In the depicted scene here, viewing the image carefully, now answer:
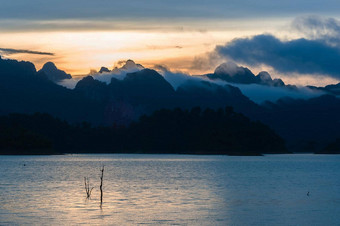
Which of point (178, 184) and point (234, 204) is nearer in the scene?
point (234, 204)

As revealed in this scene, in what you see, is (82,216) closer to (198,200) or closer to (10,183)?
(198,200)

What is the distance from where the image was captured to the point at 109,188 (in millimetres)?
86875

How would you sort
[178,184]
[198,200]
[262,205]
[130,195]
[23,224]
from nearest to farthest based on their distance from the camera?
Answer: [23,224], [262,205], [198,200], [130,195], [178,184]

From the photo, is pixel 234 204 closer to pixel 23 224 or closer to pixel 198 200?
pixel 198 200

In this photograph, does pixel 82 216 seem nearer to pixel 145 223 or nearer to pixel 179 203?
pixel 145 223

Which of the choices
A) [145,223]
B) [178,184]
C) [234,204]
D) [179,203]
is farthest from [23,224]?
[178,184]

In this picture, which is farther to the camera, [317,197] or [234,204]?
[317,197]

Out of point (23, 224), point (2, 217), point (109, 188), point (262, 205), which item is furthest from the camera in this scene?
point (109, 188)

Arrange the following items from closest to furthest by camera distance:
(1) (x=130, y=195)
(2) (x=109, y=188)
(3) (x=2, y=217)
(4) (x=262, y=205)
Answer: (3) (x=2, y=217) → (4) (x=262, y=205) → (1) (x=130, y=195) → (2) (x=109, y=188)

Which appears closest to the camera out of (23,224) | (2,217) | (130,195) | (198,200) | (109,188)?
(23,224)

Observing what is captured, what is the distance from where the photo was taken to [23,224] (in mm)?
49688

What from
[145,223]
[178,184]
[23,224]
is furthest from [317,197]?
[23,224]

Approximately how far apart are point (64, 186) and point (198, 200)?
28062 millimetres

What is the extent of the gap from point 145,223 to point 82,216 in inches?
268
